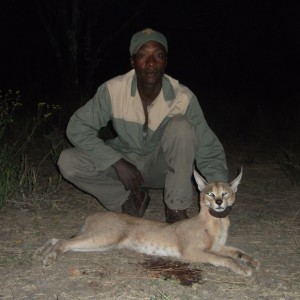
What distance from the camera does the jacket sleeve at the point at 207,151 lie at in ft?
13.9

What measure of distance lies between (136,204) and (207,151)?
794 millimetres

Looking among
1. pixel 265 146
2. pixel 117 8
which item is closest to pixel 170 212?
pixel 265 146

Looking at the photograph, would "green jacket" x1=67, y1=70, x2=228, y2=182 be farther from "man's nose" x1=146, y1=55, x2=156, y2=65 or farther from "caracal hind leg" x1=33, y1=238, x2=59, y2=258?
"caracal hind leg" x1=33, y1=238, x2=59, y2=258

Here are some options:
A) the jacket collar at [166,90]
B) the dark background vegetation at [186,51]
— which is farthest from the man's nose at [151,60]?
the dark background vegetation at [186,51]

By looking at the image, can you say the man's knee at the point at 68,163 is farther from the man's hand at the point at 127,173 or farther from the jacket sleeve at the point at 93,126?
the man's hand at the point at 127,173

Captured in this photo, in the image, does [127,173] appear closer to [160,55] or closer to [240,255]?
[160,55]

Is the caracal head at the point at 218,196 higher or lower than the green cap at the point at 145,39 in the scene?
lower

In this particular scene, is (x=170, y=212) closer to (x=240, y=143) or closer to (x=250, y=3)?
(x=240, y=143)

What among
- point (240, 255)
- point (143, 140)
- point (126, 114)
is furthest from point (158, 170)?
point (240, 255)

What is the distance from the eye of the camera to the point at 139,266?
3617 millimetres

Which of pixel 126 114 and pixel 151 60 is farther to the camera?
pixel 126 114

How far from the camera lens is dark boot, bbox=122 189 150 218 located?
4.67m

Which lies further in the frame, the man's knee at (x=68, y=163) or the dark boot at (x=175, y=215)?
the man's knee at (x=68, y=163)

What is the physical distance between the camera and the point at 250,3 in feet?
54.9
